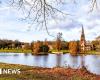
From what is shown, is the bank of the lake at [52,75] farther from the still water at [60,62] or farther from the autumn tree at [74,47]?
the autumn tree at [74,47]

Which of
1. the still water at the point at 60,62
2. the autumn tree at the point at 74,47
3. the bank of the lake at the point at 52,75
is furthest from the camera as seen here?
the autumn tree at the point at 74,47

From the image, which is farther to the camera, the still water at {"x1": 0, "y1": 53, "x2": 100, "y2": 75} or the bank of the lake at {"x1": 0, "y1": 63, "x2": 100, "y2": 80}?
the still water at {"x1": 0, "y1": 53, "x2": 100, "y2": 75}

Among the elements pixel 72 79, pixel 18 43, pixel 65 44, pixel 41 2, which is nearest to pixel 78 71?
pixel 72 79

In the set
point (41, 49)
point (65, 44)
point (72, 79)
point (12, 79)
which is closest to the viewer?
point (12, 79)

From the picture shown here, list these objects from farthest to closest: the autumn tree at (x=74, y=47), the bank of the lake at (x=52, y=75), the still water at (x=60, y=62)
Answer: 1. the autumn tree at (x=74, y=47)
2. the still water at (x=60, y=62)
3. the bank of the lake at (x=52, y=75)

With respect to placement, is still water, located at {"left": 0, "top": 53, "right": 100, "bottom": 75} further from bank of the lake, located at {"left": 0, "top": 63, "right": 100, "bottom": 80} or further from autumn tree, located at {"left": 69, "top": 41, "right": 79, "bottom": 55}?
autumn tree, located at {"left": 69, "top": 41, "right": 79, "bottom": 55}

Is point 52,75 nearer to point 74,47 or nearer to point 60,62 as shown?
point 60,62

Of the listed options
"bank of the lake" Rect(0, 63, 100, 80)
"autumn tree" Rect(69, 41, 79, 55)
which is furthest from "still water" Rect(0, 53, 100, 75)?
"autumn tree" Rect(69, 41, 79, 55)

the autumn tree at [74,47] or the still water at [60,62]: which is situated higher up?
the autumn tree at [74,47]

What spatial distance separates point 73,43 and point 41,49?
452 inches

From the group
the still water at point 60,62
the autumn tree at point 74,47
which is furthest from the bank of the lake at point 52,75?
the autumn tree at point 74,47

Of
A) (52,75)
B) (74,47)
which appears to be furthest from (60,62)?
(74,47)

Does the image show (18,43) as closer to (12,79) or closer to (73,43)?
(73,43)

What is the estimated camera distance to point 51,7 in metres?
7.19
